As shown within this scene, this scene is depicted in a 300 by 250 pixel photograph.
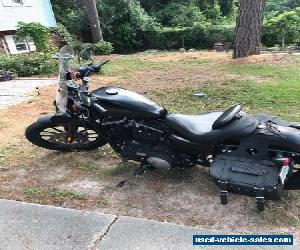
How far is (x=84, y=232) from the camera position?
3.09 meters

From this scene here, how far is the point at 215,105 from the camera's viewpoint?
6227 mm

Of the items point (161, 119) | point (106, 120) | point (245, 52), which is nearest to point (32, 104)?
point (106, 120)

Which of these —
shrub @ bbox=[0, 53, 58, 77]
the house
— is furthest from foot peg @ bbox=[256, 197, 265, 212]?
the house

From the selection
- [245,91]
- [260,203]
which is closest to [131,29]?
[245,91]

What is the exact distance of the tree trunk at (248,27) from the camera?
32.1 ft

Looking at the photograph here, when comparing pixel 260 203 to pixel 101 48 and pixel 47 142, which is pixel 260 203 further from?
pixel 101 48

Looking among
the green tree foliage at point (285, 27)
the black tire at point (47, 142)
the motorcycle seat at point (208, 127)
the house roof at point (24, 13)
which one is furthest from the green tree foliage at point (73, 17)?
the motorcycle seat at point (208, 127)

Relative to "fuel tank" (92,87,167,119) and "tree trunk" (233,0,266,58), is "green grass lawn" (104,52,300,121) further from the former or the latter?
"fuel tank" (92,87,167,119)

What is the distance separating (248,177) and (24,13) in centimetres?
1678

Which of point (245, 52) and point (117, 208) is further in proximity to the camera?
point (245, 52)

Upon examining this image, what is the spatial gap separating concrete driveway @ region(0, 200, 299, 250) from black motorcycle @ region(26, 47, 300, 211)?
55 cm

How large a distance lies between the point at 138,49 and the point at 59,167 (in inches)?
686

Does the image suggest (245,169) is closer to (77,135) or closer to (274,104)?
(77,135)

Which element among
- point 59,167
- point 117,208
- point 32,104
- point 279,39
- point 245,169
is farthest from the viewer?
point 279,39
